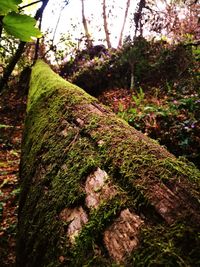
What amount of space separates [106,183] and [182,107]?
451cm

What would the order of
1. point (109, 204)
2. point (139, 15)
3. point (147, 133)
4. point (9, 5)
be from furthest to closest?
point (139, 15) → point (147, 133) → point (109, 204) → point (9, 5)

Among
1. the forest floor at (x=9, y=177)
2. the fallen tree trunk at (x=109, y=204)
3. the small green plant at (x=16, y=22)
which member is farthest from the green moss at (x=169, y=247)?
the forest floor at (x=9, y=177)

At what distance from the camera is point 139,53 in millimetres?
9273

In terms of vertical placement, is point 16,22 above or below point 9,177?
above

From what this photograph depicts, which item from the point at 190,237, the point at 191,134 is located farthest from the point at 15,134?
the point at 190,237

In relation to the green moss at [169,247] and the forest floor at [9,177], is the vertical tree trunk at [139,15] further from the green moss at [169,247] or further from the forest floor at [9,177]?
the green moss at [169,247]

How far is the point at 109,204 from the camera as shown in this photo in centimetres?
109

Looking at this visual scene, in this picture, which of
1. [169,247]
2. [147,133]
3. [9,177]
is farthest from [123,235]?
[9,177]

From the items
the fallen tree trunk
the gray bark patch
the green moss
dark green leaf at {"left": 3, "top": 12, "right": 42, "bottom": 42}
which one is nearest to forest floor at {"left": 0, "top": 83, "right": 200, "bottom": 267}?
the fallen tree trunk

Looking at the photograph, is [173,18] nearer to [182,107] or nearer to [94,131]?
[182,107]

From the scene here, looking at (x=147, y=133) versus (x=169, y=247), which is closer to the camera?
(x=169, y=247)

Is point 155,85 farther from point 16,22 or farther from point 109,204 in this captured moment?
point 16,22

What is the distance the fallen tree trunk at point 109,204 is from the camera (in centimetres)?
85

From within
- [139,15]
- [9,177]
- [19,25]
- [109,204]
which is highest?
[139,15]
